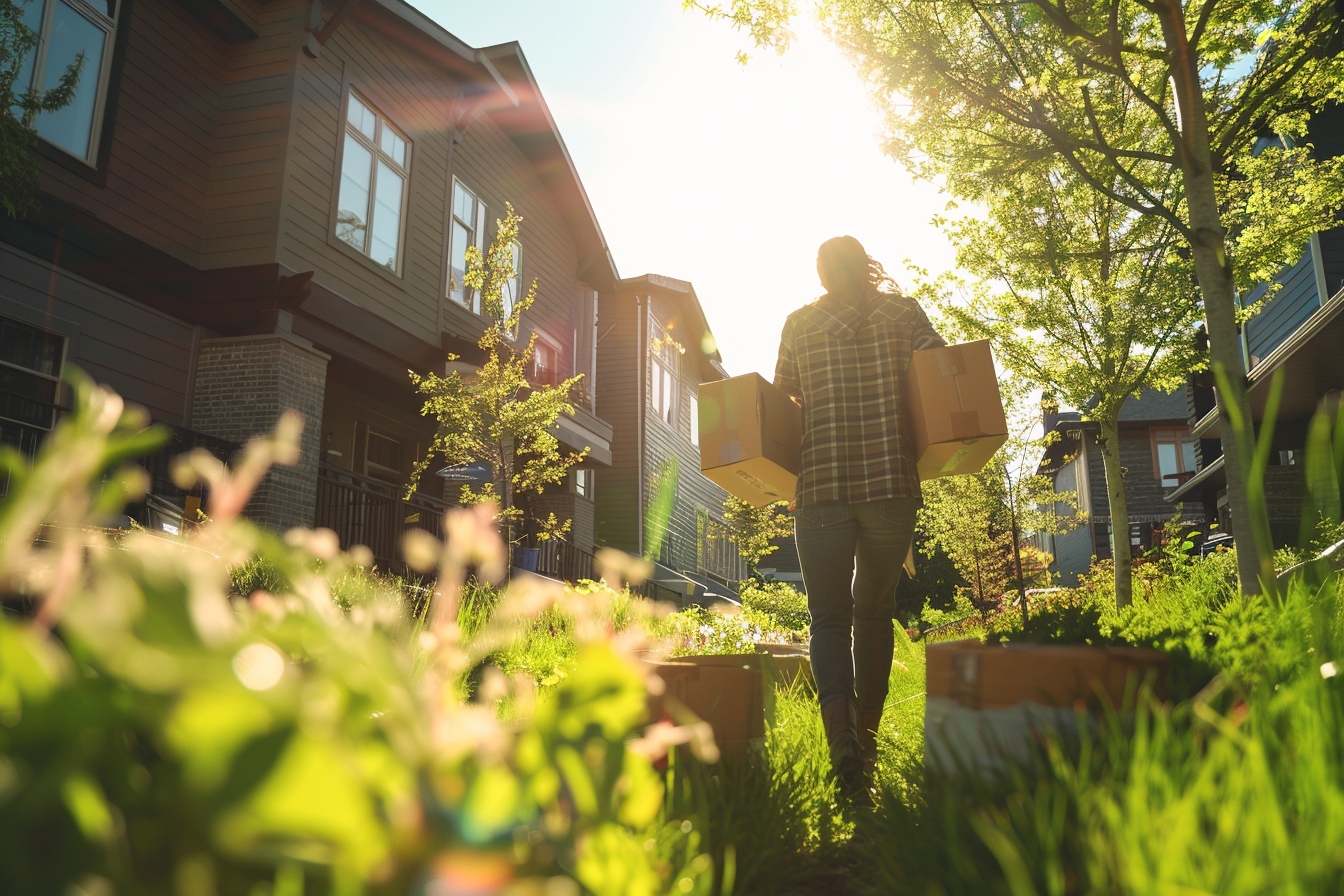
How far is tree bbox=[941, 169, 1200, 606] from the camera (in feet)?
34.3

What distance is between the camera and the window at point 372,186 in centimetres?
1148

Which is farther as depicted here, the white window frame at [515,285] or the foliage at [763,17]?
the white window frame at [515,285]

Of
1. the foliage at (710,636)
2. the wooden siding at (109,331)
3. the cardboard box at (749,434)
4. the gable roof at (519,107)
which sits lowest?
the foliage at (710,636)

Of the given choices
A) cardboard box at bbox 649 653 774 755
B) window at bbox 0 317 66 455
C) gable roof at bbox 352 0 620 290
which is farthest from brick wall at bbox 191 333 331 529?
cardboard box at bbox 649 653 774 755

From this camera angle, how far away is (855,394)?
3.38 m

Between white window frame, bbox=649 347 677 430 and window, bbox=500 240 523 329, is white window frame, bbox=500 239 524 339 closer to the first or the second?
window, bbox=500 240 523 329

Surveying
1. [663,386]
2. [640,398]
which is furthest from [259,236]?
[663,386]

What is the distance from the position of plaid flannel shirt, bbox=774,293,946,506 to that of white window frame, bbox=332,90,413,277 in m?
9.12

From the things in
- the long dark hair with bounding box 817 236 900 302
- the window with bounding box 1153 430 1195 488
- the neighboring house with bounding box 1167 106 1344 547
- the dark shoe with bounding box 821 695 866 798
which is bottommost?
the dark shoe with bounding box 821 695 866 798

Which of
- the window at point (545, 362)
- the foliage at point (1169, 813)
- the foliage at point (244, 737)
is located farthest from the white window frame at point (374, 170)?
the foliage at point (244, 737)

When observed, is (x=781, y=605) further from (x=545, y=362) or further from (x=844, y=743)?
(x=844, y=743)

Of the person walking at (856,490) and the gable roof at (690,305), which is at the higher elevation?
the gable roof at (690,305)

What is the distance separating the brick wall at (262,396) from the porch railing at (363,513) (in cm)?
34

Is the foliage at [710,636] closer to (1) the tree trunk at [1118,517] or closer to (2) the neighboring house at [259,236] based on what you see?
(1) the tree trunk at [1118,517]
